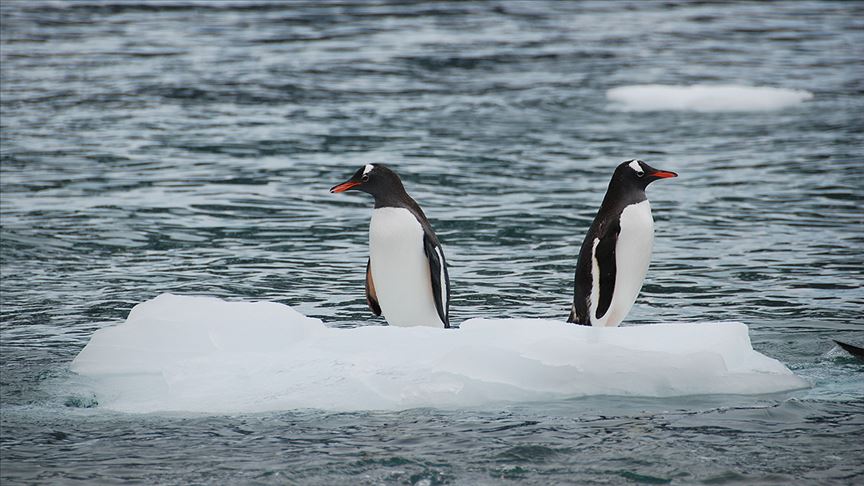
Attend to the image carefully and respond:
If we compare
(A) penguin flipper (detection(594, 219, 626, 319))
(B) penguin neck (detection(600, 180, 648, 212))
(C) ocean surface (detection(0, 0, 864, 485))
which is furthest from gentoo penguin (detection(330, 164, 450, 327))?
(B) penguin neck (detection(600, 180, 648, 212))

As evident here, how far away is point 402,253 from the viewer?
6.80m

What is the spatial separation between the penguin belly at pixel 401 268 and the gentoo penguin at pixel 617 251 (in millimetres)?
782

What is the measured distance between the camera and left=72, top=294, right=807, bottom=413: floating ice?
572 centimetres

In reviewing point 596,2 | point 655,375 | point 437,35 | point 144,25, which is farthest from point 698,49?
point 655,375

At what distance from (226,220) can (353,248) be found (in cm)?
139

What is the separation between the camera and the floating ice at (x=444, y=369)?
5723 mm

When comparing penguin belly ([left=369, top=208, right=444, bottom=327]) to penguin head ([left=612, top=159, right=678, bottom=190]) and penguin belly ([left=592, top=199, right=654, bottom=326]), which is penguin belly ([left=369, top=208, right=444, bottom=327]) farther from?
penguin head ([left=612, top=159, right=678, bottom=190])

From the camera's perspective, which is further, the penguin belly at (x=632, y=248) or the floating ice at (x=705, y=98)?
the floating ice at (x=705, y=98)

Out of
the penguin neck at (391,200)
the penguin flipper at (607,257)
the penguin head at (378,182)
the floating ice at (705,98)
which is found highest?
the penguin head at (378,182)

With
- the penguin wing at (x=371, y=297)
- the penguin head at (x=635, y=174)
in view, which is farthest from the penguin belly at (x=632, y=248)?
the penguin wing at (x=371, y=297)

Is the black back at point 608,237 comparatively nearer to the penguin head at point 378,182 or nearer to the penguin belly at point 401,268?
the penguin belly at point 401,268

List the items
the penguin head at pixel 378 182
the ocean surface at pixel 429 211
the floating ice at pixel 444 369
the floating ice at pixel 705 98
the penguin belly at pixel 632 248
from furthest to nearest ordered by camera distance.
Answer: the floating ice at pixel 705 98 < the penguin head at pixel 378 182 < the penguin belly at pixel 632 248 < the floating ice at pixel 444 369 < the ocean surface at pixel 429 211

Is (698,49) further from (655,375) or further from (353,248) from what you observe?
(655,375)

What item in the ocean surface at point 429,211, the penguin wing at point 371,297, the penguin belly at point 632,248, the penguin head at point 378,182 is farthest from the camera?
the penguin wing at point 371,297
